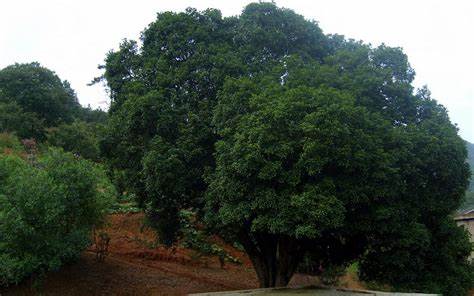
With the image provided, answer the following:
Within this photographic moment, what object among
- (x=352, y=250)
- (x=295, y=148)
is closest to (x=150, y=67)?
(x=295, y=148)

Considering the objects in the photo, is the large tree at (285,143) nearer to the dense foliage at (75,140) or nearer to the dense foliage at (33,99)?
the dense foliage at (75,140)

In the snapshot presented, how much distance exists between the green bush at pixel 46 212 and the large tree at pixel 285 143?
183 centimetres

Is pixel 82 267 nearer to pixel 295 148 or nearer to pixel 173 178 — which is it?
pixel 173 178

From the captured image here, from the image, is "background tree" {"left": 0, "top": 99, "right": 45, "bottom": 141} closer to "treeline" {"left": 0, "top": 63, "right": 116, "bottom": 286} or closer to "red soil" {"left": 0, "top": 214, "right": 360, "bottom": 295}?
"red soil" {"left": 0, "top": 214, "right": 360, "bottom": 295}

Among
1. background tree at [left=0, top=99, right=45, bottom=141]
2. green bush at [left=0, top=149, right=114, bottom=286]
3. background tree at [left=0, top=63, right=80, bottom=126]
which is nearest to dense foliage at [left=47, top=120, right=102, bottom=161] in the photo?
background tree at [left=0, top=99, right=45, bottom=141]

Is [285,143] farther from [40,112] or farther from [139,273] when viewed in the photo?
[40,112]

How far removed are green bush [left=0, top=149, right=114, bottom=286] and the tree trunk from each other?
501cm

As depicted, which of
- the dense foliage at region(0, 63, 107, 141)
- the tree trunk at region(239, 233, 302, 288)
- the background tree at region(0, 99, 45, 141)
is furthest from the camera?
the dense foliage at region(0, 63, 107, 141)

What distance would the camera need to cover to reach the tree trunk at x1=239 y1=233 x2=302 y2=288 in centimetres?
1652

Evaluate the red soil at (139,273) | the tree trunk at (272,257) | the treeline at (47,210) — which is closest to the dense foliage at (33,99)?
the red soil at (139,273)

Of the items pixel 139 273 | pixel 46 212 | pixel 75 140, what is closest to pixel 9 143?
pixel 75 140

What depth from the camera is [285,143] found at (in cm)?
1294

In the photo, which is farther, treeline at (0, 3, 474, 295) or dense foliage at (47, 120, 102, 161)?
dense foliage at (47, 120, 102, 161)

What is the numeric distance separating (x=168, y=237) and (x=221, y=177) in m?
5.81
